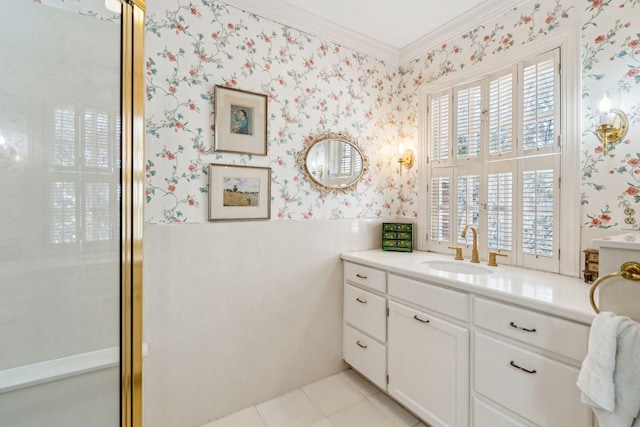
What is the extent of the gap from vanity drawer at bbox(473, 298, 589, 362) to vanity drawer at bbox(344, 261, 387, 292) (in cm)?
61

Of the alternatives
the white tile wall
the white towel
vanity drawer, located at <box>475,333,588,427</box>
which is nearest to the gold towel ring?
the white towel

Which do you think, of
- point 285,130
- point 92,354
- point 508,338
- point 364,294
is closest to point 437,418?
point 508,338

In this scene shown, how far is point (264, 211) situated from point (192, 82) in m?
0.89

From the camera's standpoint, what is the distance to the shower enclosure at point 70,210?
1.09 meters

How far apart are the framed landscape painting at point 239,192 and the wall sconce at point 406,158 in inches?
47.8

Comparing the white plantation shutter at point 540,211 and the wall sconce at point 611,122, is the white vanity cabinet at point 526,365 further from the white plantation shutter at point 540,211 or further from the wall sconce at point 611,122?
the wall sconce at point 611,122

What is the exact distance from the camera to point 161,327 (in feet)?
5.43

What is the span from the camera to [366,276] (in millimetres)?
2049

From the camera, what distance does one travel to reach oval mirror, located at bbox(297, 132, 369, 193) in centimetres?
214

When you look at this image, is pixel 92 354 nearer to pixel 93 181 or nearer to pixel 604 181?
pixel 93 181

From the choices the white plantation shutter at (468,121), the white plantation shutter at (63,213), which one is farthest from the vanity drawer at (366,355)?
the white plantation shutter at (63,213)

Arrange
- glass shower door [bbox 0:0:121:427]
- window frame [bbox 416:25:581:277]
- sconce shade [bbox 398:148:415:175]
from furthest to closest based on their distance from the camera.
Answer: sconce shade [bbox 398:148:415:175] → window frame [bbox 416:25:581:277] → glass shower door [bbox 0:0:121:427]

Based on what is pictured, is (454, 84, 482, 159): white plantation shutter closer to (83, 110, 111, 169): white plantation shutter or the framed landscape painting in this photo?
the framed landscape painting

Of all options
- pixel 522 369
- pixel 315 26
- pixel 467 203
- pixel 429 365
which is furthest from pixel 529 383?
pixel 315 26
